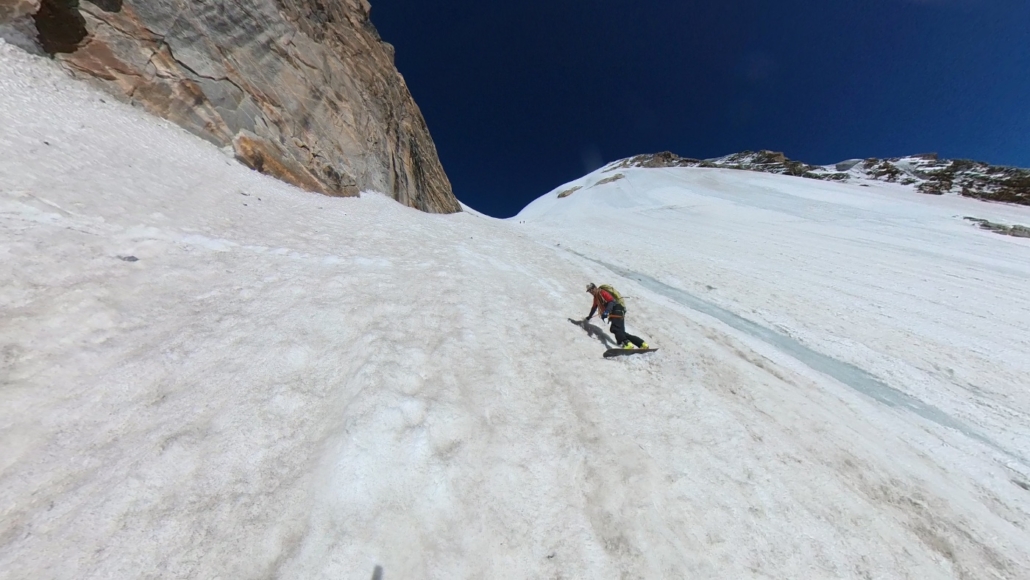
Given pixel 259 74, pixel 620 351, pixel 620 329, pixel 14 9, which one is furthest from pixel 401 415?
pixel 259 74

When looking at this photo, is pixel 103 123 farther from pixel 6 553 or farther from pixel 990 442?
pixel 990 442

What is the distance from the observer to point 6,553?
1648mm

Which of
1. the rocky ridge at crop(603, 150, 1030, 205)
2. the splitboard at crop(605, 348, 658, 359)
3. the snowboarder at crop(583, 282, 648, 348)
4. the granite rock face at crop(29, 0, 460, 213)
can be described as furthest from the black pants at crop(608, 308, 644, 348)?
the rocky ridge at crop(603, 150, 1030, 205)

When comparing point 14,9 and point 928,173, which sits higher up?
point 928,173

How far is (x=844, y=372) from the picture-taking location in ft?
19.2

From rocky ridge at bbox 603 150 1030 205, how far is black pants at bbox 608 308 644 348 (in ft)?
136

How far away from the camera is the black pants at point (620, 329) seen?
5215 millimetres

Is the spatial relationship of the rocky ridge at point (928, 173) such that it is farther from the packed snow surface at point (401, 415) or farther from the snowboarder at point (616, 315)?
the snowboarder at point (616, 315)

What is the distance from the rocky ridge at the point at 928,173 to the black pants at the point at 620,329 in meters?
41.6

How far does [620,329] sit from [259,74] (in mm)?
14726

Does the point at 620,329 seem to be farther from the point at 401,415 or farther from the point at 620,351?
the point at 401,415

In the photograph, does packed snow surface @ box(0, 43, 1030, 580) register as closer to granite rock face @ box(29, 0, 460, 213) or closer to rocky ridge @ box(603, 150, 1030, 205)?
granite rock face @ box(29, 0, 460, 213)

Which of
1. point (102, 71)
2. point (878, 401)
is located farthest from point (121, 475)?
point (102, 71)

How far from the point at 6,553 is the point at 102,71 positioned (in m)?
11.6
